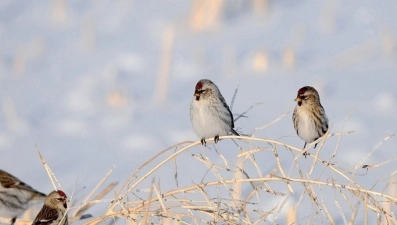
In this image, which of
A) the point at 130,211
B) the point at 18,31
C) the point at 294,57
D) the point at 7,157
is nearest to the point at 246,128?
the point at 294,57

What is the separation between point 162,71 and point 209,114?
2.97 metres

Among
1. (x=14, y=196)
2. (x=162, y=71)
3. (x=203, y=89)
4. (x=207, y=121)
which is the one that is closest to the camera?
(x=207, y=121)

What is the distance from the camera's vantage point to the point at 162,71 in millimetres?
8156

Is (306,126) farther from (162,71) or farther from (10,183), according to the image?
(162,71)

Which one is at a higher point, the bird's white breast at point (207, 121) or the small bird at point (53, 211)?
the bird's white breast at point (207, 121)

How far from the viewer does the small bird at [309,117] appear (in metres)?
5.43

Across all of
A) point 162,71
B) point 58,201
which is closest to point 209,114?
point 58,201

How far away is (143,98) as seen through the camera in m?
8.64

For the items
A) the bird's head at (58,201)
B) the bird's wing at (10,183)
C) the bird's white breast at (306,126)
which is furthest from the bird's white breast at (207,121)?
the bird's wing at (10,183)

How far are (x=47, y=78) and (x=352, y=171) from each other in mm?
6164

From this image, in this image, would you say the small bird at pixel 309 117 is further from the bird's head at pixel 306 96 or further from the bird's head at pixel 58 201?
the bird's head at pixel 58 201

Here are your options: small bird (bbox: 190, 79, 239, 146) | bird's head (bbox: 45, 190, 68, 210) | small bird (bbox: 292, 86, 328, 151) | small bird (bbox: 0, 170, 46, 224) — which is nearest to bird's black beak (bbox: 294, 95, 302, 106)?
small bird (bbox: 292, 86, 328, 151)

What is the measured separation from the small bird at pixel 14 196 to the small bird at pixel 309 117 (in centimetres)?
151

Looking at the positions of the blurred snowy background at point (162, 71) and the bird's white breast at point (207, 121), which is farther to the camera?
the blurred snowy background at point (162, 71)
